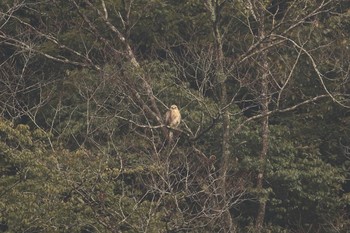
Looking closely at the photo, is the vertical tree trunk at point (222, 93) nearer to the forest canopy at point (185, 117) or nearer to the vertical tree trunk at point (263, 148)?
the forest canopy at point (185, 117)

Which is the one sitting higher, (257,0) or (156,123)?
(257,0)

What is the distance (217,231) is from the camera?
16.1m

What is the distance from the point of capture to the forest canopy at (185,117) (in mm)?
13047

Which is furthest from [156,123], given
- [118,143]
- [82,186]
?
[82,186]

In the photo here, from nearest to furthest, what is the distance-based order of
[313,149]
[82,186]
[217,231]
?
[82,186], [217,231], [313,149]

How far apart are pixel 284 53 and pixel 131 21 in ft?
12.4

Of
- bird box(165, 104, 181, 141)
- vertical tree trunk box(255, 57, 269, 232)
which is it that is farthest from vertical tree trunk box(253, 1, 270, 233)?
bird box(165, 104, 181, 141)

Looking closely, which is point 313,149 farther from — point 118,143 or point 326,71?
point 118,143

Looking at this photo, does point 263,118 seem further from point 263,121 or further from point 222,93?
point 222,93

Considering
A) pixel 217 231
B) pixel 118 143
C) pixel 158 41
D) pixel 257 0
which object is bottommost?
pixel 217 231

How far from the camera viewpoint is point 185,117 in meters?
16.7

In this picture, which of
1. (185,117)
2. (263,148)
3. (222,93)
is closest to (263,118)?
(263,148)

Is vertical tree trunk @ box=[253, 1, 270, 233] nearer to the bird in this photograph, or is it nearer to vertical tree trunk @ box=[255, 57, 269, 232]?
vertical tree trunk @ box=[255, 57, 269, 232]

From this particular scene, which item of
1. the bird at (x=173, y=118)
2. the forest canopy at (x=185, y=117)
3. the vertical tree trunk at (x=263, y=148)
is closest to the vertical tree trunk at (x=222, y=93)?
the forest canopy at (x=185, y=117)
